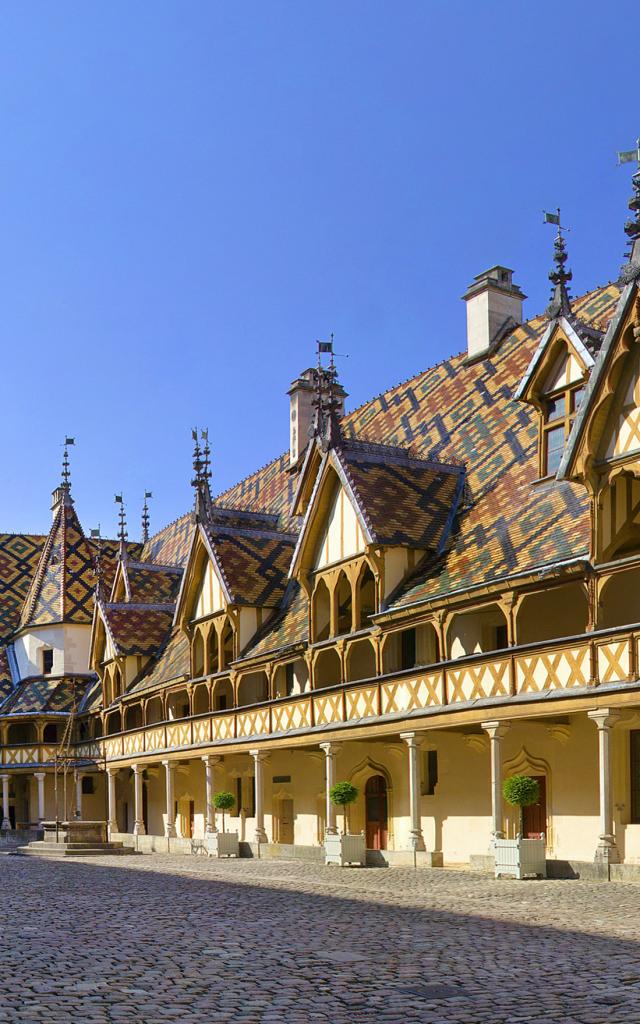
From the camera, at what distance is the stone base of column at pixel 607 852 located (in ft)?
63.7

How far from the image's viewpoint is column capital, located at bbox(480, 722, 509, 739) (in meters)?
22.2

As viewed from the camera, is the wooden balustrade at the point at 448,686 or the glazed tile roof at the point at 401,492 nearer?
the wooden balustrade at the point at 448,686

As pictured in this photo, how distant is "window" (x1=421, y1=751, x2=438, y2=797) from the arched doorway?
175 cm

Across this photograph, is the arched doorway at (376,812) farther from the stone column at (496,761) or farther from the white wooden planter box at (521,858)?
the white wooden planter box at (521,858)

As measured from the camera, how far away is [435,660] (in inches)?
1057

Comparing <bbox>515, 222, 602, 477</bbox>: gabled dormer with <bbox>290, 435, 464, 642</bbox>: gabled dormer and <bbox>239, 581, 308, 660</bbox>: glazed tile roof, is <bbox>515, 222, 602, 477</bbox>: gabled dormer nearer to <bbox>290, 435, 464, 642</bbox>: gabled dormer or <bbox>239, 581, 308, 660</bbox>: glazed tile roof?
<bbox>290, 435, 464, 642</bbox>: gabled dormer

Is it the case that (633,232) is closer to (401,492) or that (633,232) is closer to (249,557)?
(401,492)

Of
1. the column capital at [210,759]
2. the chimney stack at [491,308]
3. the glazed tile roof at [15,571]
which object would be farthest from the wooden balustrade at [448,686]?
the glazed tile roof at [15,571]

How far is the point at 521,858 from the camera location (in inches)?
787

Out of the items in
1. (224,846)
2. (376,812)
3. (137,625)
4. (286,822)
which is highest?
(137,625)

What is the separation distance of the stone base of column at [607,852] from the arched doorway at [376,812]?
33.7 feet

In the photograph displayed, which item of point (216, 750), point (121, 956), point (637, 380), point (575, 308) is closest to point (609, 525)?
point (637, 380)

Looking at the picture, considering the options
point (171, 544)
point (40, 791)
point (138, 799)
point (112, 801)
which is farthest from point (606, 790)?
point (40, 791)

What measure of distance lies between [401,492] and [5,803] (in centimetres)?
3334
